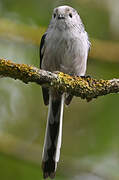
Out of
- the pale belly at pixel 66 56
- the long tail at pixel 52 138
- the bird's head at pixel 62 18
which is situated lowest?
the long tail at pixel 52 138

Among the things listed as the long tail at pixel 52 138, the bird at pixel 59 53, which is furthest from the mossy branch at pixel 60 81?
the long tail at pixel 52 138

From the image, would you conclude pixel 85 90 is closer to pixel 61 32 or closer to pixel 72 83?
pixel 72 83

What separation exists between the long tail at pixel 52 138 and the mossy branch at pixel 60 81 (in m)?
1.00

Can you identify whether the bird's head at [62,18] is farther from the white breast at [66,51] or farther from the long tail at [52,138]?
the long tail at [52,138]

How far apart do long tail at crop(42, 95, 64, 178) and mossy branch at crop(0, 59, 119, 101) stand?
3.29 feet

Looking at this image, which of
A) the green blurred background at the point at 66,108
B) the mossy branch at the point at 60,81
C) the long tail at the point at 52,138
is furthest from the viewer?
the green blurred background at the point at 66,108

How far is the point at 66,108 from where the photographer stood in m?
5.66

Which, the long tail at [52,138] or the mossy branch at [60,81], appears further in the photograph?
the long tail at [52,138]

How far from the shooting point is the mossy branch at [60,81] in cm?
361

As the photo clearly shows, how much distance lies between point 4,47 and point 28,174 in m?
1.81

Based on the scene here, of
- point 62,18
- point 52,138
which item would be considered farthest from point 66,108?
point 62,18

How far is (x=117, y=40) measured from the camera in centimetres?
520

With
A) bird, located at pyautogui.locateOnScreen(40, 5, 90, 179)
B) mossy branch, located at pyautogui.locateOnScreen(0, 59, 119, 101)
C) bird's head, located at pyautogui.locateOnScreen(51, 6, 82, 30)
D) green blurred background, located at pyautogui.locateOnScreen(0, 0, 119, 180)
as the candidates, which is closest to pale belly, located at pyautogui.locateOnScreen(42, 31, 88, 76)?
bird, located at pyautogui.locateOnScreen(40, 5, 90, 179)

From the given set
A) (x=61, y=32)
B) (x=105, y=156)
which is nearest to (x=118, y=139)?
(x=105, y=156)
